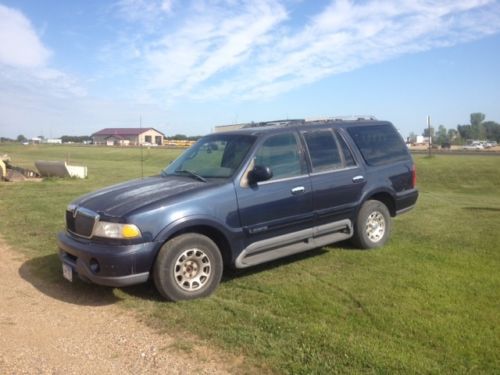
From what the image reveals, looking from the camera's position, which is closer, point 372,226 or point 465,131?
point 372,226

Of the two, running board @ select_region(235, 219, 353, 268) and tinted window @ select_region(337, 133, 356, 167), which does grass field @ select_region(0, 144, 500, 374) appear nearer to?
running board @ select_region(235, 219, 353, 268)

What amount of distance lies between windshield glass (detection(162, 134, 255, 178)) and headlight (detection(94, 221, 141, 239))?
4.19 ft

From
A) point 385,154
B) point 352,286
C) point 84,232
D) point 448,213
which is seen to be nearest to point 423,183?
point 448,213

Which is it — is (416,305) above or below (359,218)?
below

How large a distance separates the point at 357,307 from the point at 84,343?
2.55 m

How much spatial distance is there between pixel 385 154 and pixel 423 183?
617 inches

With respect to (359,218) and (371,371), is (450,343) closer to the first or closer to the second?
(371,371)

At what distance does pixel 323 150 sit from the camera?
6348 mm

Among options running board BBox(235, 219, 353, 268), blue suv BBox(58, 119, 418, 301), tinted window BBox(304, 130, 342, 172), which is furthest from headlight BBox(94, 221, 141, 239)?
tinted window BBox(304, 130, 342, 172)

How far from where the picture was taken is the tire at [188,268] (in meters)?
4.85

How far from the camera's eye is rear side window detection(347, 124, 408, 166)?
6859 mm

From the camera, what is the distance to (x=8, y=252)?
7309 mm

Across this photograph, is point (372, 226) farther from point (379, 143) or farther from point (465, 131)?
point (465, 131)

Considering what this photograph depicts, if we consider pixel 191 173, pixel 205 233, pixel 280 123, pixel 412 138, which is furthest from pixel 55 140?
pixel 205 233
